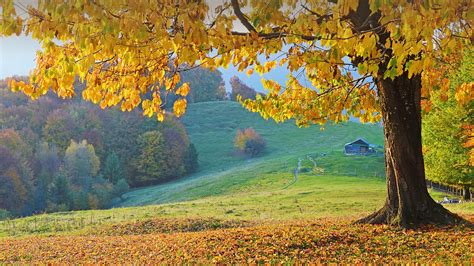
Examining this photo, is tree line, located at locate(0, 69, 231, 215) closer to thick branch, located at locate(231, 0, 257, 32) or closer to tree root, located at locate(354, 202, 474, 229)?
tree root, located at locate(354, 202, 474, 229)

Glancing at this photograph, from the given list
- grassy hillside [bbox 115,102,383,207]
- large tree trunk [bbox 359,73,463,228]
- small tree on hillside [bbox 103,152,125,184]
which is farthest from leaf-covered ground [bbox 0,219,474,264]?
small tree on hillside [bbox 103,152,125,184]

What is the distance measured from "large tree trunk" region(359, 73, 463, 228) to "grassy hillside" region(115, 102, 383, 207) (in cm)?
4920

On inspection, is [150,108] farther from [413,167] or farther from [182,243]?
[413,167]

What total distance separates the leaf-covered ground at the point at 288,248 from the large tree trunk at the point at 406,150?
2.20 feet

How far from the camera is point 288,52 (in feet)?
36.5

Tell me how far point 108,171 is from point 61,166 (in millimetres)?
7766

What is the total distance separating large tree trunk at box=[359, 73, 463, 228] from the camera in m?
12.4

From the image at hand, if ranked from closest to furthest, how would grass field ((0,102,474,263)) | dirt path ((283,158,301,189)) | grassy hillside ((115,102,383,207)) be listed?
grass field ((0,102,474,263))
dirt path ((283,158,301,189))
grassy hillside ((115,102,383,207))

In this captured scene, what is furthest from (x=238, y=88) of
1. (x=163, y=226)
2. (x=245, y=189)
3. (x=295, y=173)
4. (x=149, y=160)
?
(x=163, y=226)

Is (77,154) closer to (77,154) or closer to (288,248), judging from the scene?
(77,154)

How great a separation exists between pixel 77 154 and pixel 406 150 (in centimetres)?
7805

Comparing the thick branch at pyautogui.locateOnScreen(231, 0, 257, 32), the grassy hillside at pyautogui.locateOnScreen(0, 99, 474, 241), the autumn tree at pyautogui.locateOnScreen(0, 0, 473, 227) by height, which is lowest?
the grassy hillside at pyautogui.locateOnScreen(0, 99, 474, 241)

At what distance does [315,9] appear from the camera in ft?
33.0

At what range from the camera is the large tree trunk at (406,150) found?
1244cm
